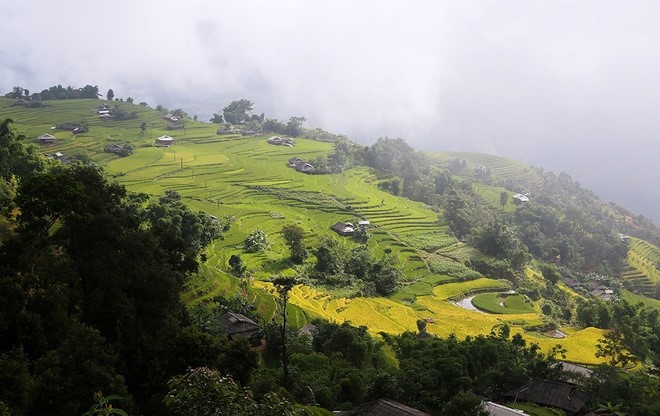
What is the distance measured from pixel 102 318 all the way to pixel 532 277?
5046 cm

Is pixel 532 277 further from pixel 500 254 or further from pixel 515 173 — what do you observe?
pixel 515 173

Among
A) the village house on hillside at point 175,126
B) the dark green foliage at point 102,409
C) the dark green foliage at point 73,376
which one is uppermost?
the village house on hillside at point 175,126

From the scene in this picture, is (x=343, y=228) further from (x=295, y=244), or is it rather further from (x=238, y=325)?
(x=238, y=325)

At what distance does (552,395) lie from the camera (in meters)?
22.5

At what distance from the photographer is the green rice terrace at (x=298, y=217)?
111ft

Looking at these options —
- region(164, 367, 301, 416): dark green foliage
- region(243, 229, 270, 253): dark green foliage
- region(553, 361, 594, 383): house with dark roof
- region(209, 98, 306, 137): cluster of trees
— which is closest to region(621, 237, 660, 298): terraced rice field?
region(553, 361, 594, 383): house with dark roof

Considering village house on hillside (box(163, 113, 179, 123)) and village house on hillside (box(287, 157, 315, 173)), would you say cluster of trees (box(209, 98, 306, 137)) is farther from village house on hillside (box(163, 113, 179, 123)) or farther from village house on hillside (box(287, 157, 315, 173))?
village house on hillside (box(287, 157, 315, 173))

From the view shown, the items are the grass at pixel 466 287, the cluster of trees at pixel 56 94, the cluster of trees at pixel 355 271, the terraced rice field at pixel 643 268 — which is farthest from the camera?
the cluster of trees at pixel 56 94

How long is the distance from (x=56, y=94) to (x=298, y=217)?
6421 cm

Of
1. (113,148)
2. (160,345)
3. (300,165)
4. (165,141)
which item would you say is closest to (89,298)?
(160,345)

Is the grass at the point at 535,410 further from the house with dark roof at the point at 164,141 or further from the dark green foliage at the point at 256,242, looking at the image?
the house with dark roof at the point at 164,141

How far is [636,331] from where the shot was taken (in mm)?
31797

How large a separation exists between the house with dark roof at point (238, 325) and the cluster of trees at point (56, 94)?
81.2m

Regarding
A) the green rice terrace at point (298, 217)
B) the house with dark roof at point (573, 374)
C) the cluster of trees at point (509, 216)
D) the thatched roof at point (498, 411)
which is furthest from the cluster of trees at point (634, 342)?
the cluster of trees at point (509, 216)
